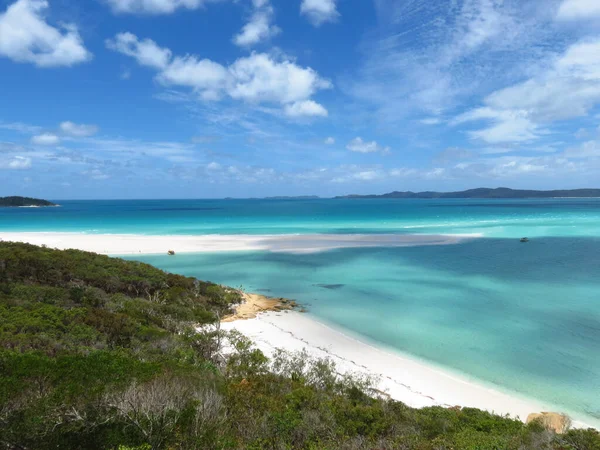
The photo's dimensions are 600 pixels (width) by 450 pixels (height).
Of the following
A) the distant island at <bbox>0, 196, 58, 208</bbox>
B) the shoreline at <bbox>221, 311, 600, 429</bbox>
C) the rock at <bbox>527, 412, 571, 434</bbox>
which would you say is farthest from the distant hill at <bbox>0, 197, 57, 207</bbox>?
the rock at <bbox>527, 412, 571, 434</bbox>

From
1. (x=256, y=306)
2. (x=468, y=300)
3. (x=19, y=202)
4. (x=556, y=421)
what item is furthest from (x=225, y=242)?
(x=19, y=202)

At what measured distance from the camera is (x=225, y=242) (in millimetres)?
48938

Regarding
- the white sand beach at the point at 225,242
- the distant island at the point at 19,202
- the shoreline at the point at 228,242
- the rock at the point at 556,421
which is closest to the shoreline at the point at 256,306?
the rock at the point at 556,421

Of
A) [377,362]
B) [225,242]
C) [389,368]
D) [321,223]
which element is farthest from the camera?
[321,223]

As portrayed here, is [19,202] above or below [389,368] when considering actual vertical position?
above

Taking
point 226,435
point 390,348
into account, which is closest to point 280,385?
point 226,435

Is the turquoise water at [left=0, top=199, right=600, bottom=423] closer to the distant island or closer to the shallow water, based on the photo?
the shallow water

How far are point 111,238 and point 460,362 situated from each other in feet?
157

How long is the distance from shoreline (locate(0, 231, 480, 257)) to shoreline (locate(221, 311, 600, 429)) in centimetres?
2360

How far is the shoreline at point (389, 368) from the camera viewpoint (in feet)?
36.5

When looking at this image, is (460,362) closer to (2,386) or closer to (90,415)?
(90,415)

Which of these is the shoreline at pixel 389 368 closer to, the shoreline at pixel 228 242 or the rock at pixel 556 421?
the rock at pixel 556 421

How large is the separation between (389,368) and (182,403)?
868cm

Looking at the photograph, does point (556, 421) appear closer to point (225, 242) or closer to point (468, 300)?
point (468, 300)
